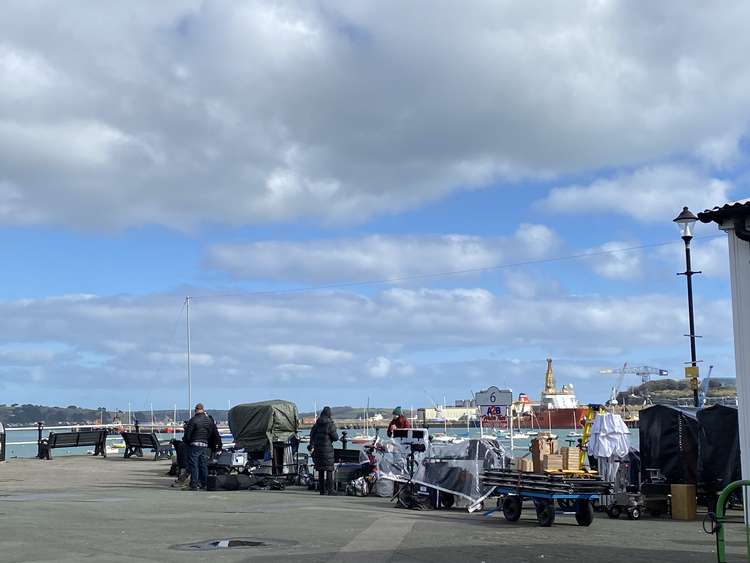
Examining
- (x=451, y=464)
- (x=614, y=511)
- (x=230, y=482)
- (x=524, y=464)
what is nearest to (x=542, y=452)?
(x=524, y=464)

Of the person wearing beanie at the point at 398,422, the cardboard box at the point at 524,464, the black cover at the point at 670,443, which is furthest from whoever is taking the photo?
the person wearing beanie at the point at 398,422

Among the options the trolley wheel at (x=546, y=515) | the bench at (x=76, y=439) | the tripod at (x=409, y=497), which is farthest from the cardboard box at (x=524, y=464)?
the bench at (x=76, y=439)

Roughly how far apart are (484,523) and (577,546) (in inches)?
126

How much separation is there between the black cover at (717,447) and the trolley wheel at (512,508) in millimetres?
4641

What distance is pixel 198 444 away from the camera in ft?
77.8

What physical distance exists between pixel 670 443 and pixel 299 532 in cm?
900

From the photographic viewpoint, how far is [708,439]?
19.4 metres

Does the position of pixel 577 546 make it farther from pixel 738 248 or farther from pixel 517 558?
pixel 738 248

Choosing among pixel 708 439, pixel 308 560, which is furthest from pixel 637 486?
pixel 308 560

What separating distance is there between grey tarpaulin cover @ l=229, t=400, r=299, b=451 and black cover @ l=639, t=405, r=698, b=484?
11422 mm

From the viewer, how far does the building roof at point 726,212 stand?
1203 centimetres

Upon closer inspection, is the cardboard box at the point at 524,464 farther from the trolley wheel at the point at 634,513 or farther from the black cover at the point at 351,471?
the black cover at the point at 351,471

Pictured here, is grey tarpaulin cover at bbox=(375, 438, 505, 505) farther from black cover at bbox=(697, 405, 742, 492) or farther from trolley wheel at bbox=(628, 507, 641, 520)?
black cover at bbox=(697, 405, 742, 492)

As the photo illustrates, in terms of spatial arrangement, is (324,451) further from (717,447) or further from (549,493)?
(717,447)
